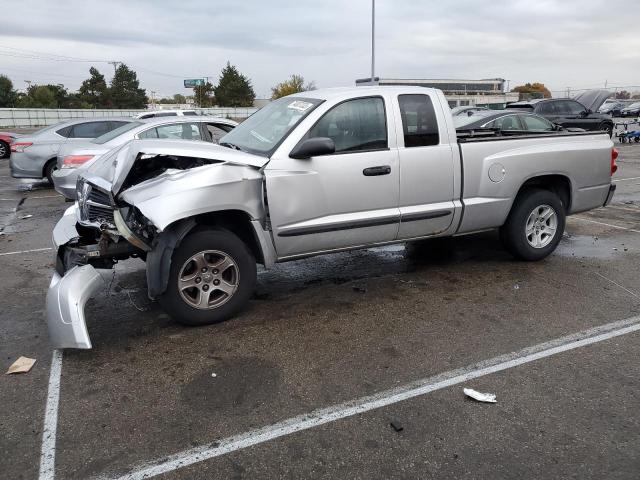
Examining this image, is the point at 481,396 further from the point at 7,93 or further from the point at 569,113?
the point at 7,93

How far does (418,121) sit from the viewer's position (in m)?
5.08

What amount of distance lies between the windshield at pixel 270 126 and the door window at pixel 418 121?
0.86 meters

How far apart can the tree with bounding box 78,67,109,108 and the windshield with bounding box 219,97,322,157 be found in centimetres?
8158

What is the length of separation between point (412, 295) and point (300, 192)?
157 cm

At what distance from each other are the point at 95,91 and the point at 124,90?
412 centimetres

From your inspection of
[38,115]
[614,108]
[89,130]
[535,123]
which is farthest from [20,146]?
[614,108]

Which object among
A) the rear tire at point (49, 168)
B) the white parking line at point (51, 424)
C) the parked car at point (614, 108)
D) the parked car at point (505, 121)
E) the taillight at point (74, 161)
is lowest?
the white parking line at point (51, 424)

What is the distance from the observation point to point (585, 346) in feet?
13.1

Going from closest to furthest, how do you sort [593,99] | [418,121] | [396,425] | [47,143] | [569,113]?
[396,425]
[418,121]
[47,143]
[569,113]
[593,99]

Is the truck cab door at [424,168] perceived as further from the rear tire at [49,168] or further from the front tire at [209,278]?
the rear tire at [49,168]

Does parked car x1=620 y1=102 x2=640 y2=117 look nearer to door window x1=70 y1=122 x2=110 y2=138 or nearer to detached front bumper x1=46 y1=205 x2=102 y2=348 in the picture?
door window x1=70 y1=122 x2=110 y2=138

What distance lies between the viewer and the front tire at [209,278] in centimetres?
417

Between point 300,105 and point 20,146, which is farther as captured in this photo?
point 20,146

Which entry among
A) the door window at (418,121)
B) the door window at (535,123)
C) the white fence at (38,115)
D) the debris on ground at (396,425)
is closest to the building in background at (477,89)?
the white fence at (38,115)
